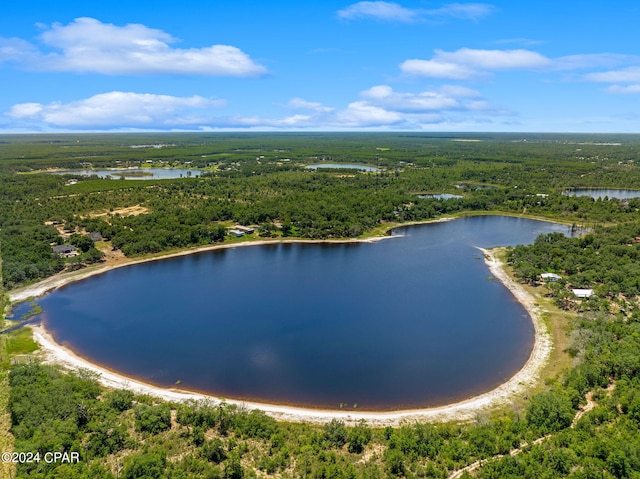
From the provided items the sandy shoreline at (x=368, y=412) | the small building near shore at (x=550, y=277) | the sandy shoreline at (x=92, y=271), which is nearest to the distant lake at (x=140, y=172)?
the sandy shoreline at (x=92, y=271)

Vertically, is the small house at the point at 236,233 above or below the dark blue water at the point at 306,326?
above

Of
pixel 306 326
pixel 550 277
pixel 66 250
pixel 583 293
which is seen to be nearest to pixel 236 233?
pixel 66 250

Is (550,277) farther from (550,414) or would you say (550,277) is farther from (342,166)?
(342,166)

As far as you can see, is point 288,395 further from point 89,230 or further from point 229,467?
point 89,230

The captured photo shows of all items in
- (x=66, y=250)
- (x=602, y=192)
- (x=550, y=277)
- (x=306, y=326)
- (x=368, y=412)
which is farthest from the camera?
(x=602, y=192)

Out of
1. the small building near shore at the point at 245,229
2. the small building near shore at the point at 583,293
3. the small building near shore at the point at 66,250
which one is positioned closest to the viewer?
the small building near shore at the point at 583,293

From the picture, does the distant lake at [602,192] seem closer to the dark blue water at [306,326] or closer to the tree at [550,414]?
the dark blue water at [306,326]

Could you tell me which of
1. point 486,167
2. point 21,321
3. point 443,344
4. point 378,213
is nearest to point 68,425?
point 21,321
